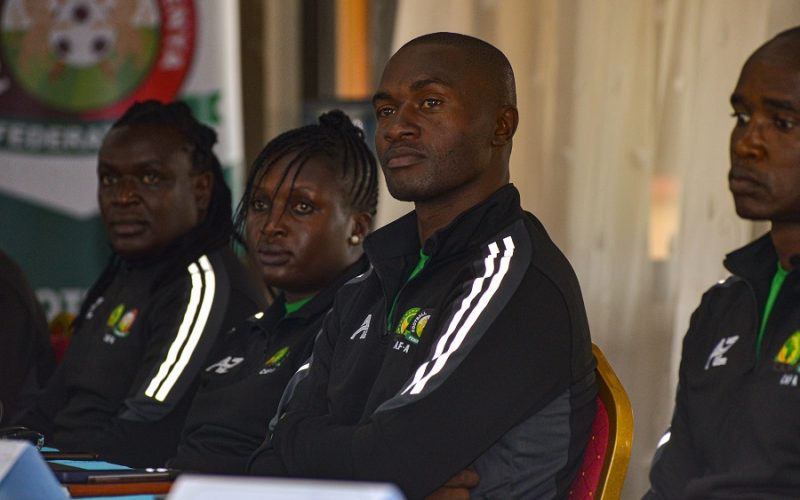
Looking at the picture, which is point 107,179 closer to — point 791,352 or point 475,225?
point 475,225

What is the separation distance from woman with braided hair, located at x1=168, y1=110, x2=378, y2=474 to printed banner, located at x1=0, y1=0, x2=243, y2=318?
5.97 ft

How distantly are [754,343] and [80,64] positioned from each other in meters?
3.40

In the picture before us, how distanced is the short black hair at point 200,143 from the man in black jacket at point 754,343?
5.37ft

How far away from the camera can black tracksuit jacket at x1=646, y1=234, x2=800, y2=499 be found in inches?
82.6

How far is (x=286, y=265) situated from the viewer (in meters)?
2.96

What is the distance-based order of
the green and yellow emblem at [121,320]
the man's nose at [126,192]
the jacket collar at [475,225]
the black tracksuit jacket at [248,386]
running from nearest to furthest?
the jacket collar at [475,225] < the black tracksuit jacket at [248,386] < the green and yellow emblem at [121,320] < the man's nose at [126,192]

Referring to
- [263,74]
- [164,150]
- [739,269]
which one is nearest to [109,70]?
[263,74]

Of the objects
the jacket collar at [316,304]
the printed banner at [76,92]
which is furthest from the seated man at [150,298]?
the printed banner at [76,92]

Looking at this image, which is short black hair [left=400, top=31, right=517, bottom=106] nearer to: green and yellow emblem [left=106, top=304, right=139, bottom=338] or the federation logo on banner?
green and yellow emblem [left=106, top=304, right=139, bottom=338]

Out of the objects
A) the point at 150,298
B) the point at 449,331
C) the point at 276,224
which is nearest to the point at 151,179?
the point at 150,298

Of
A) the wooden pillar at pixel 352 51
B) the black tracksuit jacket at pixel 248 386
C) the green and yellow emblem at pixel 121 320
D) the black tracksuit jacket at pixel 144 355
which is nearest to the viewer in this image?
the black tracksuit jacket at pixel 248 386

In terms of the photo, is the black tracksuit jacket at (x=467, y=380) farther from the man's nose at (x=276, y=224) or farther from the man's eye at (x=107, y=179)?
the man's eye at (x=107, y=179)

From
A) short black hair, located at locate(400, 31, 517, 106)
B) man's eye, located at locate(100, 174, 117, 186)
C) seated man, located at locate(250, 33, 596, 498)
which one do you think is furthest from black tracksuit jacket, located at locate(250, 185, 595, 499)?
man's eye, located at locate(100, 174, 117, 186)

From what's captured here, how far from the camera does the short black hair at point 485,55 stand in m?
2.50
